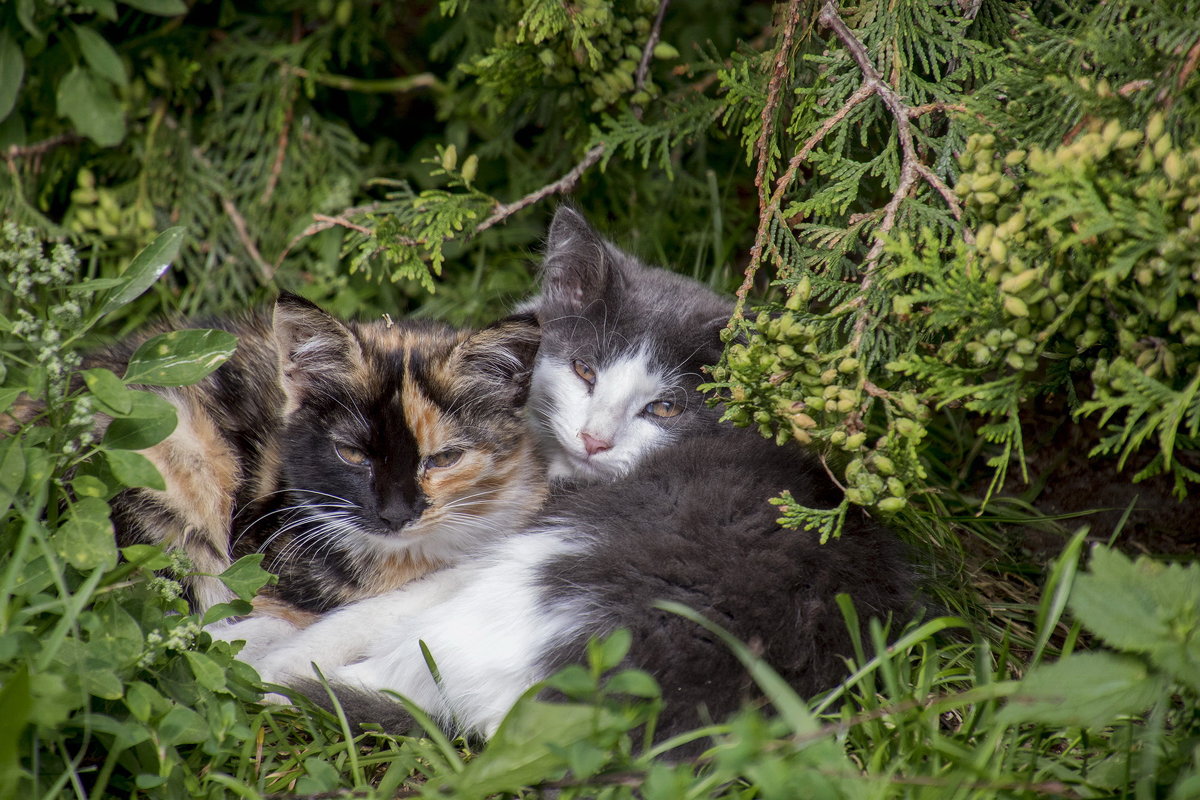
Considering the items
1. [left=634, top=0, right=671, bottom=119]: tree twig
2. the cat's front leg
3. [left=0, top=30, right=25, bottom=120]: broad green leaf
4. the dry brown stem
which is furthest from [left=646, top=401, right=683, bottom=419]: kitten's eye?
[left=0, top=30, right=25, bottom=120]: broad green leaf

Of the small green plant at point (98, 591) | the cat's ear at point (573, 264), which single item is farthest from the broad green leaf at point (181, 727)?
the cat's ear at point (573, 264)

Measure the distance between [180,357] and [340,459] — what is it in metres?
0.53

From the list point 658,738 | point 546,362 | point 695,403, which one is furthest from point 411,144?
point 658,738

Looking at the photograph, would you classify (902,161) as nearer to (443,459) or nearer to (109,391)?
(443,459)

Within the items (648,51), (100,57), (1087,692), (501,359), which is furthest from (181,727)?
(100,57)

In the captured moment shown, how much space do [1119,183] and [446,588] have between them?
1540 millimetres

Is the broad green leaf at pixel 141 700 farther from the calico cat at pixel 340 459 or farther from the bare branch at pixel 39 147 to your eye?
the bare branch at pixel 39 147

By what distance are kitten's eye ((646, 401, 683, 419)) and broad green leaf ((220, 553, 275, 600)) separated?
3.55 feet

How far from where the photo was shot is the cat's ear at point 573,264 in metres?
2.44

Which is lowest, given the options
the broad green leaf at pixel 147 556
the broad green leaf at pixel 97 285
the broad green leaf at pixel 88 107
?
the broad green leaf at pixel 147 556

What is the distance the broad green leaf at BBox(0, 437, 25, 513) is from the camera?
4.45 feet

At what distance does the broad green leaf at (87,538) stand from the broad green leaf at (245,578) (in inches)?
7.4

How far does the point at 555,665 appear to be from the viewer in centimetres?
156

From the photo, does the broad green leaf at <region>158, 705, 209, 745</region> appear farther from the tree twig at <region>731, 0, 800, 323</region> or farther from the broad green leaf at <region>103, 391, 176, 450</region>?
the tree twig at <region>731, 0, 800, 323</region>
